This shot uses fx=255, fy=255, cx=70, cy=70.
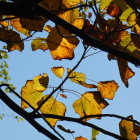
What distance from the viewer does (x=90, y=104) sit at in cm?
99

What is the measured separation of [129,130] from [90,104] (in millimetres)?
218

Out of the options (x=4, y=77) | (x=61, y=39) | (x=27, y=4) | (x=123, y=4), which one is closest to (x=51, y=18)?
(x=27, y=4)

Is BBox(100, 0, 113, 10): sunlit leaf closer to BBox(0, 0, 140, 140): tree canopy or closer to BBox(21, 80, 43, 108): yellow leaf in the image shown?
BBox(0, 0, 140, 140): tree canopy

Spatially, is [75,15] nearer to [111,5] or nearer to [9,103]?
[111,5]

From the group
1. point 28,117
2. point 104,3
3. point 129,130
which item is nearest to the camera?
point 28,117

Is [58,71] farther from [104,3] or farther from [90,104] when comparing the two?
[104,3]

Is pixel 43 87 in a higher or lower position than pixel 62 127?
higher

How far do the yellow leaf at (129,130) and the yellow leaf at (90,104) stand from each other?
5.2 inches

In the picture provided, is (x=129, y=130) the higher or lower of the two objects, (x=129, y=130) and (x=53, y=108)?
the lower

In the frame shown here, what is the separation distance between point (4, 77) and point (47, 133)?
432cm

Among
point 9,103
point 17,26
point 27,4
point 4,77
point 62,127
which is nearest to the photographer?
point 27,4

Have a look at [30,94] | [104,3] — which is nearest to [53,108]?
[30,94]

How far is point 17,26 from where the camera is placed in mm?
949

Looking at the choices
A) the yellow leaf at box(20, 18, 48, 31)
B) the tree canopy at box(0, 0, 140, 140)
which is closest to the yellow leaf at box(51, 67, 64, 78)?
the tree canopy at box(0, 0, 140, 140)
